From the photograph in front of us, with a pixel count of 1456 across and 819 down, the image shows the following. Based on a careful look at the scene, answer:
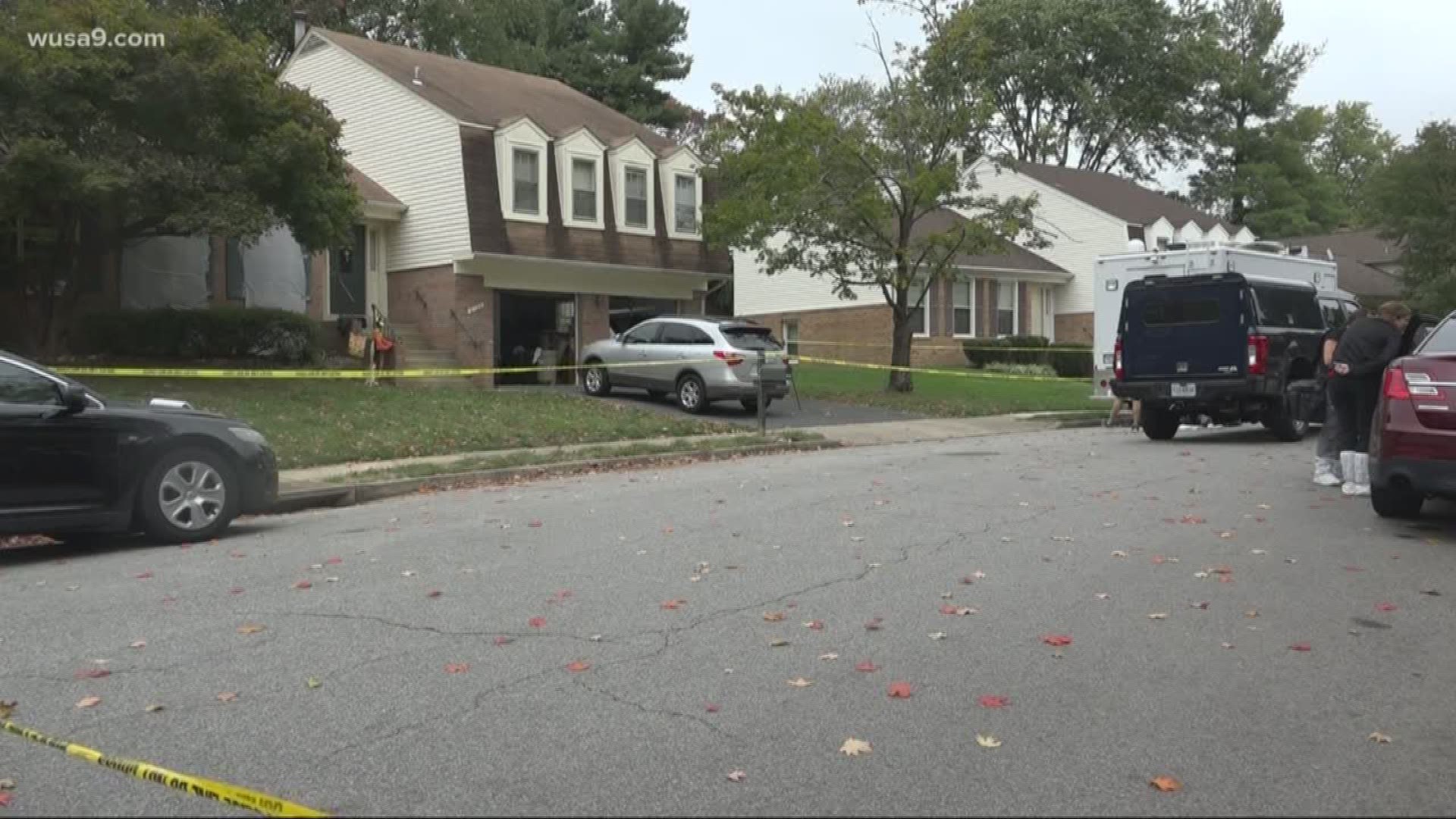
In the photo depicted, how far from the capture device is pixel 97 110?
1841cm

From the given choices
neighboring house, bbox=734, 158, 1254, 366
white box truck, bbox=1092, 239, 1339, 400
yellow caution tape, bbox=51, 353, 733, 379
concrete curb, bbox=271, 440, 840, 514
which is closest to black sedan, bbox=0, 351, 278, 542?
concrete curb, bbox=271, 440, 840, 514

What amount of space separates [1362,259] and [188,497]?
57421 millimetres

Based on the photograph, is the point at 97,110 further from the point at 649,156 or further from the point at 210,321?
the point at 649,156

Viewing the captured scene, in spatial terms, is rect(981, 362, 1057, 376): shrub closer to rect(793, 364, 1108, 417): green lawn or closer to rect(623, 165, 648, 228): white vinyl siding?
rect(793, 364, 1108, 417): green lawn

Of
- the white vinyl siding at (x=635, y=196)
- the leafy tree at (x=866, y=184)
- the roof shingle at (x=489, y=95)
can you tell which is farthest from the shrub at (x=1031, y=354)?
the white vinyl siding at (x=635, y=196)

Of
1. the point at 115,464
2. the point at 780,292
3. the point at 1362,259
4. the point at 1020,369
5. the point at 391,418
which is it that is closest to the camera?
the point at 115,464

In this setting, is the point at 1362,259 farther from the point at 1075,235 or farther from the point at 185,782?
the point at 185,782

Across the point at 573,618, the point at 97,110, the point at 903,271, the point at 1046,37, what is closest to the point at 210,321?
the point at 97,110

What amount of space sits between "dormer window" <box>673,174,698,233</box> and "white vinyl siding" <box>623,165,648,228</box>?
0.93m

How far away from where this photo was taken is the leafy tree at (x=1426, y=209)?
3697cm

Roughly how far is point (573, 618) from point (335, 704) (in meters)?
1.67

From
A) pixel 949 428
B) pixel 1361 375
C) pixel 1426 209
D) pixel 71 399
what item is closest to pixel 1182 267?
pixel 949 428

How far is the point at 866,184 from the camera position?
25.3 meters

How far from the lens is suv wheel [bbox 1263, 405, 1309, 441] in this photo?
1680 centimetres
